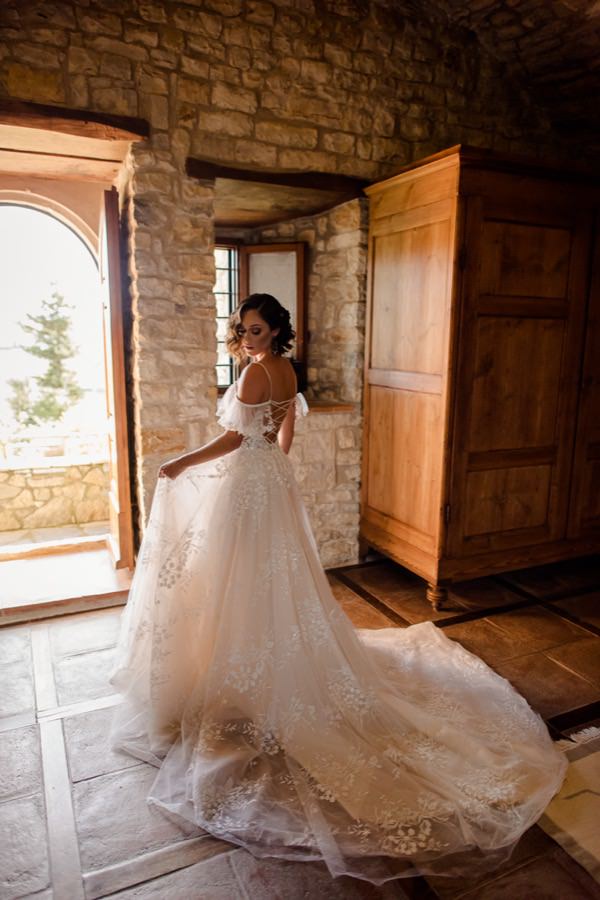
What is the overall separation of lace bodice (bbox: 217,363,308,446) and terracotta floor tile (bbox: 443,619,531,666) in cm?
160

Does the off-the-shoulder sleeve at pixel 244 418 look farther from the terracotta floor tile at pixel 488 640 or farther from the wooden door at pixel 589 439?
the wooden door at pixel 589 439

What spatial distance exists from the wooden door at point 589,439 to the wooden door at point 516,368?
0.08 m

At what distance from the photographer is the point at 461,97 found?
409 cm

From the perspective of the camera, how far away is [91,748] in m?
2.36

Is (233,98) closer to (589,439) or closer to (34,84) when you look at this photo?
(34,84)

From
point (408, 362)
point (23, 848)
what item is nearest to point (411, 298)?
point (408, 362)

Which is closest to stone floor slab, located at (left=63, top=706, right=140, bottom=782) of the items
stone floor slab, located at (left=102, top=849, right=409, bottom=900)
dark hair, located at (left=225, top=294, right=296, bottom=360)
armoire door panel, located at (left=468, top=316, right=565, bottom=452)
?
stone floor slab, located at (left=102, top=849, right=409, bottom=900)

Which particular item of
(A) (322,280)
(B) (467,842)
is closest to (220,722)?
(B) (467,842)

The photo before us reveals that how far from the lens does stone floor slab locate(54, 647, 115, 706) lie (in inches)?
108

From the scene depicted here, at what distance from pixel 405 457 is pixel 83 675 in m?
2.16

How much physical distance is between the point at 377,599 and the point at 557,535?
49.1 inches

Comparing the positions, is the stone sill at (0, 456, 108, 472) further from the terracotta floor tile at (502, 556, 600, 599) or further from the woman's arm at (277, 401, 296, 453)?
the terracotta floor tile at (502, 556, 600, 599)

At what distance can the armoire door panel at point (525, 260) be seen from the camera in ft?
10.9

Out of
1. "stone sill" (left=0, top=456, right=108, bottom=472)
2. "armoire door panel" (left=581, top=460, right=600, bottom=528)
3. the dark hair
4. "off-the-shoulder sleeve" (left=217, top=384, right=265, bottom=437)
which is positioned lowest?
"stone sill" (left=0, top=456, right=108, bottom=472)
